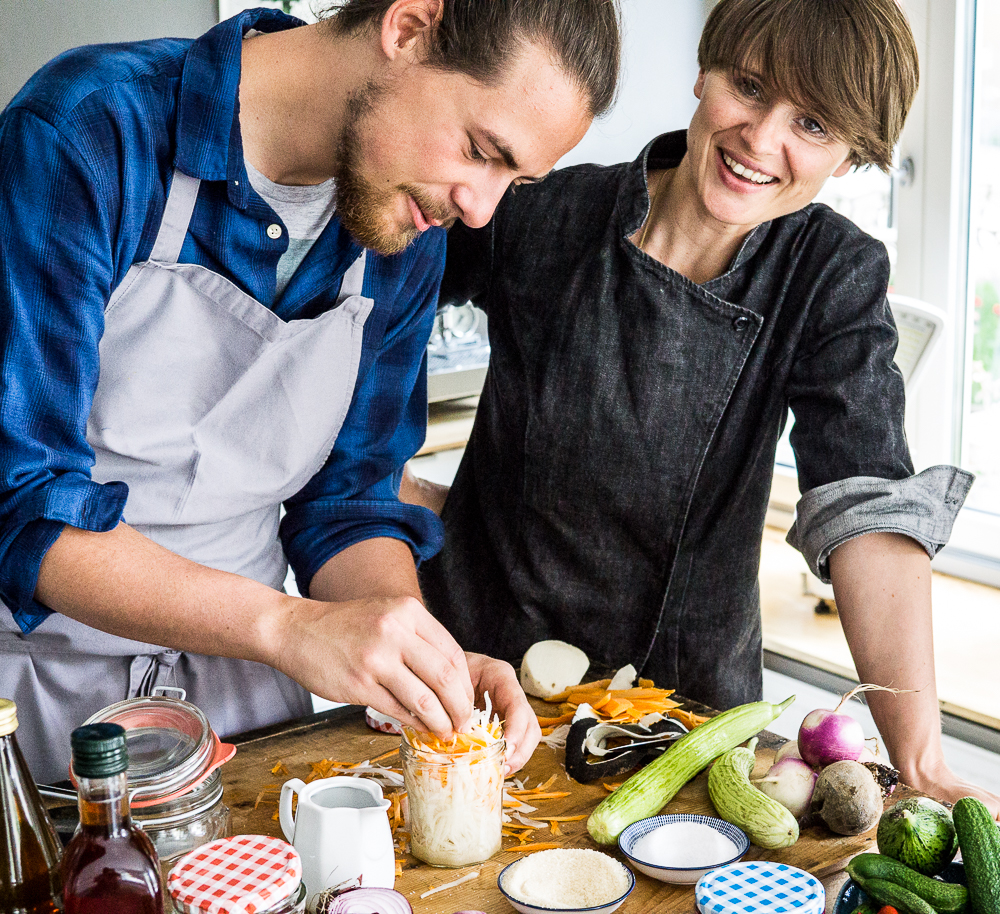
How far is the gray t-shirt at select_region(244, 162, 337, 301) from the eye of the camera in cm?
118

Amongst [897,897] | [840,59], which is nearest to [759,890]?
[897,897]


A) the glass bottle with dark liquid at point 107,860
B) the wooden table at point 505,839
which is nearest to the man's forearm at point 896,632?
the wooden table at point 505,839

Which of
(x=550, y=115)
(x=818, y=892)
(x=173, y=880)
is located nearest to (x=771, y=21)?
(x=550, y=115)

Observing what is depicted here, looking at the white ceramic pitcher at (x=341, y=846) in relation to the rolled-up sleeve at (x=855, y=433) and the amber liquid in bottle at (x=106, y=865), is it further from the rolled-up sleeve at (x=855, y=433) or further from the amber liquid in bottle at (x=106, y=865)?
the rolled-up sleeve at (x=855, y=433)

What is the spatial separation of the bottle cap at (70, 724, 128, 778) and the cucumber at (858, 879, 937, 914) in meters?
0.59

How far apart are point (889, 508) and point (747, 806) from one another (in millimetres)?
452

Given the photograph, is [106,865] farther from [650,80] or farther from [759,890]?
[650,80]

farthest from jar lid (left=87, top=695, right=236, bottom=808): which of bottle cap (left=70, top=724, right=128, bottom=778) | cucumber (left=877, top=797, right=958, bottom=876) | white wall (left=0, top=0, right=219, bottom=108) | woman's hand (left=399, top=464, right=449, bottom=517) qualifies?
white wall (left=0, top=0, right=219, bottom=108)

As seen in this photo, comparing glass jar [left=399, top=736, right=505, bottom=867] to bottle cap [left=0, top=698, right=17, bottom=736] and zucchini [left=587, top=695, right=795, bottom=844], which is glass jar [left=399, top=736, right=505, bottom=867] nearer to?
zucchini [left=587, top=695, right=795, bottom=844]

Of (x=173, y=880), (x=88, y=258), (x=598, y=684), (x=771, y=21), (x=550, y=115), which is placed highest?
(x=771, y=21)

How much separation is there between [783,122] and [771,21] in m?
0.12

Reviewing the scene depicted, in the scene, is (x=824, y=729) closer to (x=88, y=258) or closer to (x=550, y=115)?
(x=550, y=115)

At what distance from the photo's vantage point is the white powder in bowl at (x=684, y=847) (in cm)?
95

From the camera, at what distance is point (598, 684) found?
1.33 meters
